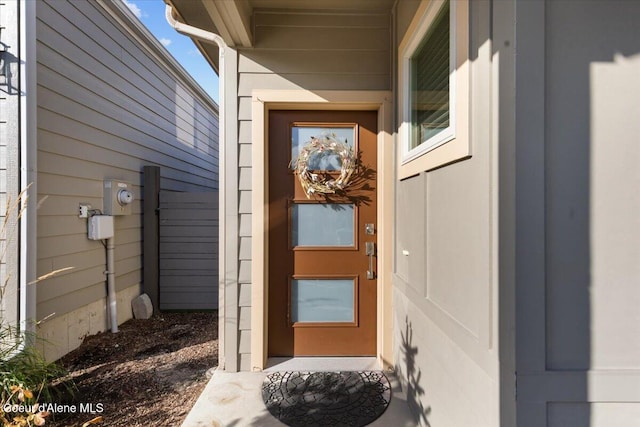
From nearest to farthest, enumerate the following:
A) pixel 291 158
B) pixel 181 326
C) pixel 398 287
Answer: pixel 398 287 < pixel 291 158 < pixel 181 326

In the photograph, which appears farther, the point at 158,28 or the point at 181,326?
the point at 158,28

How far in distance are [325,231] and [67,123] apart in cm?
246

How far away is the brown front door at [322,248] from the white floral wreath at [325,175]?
4cm

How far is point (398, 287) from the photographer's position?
2.21m

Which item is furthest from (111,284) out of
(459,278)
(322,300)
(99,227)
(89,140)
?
(459,278)

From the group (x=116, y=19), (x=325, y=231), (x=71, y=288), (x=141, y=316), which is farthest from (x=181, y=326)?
(x=116, y=19)

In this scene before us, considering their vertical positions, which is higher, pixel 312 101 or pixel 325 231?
pixel 312 101

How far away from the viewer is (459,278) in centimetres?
133

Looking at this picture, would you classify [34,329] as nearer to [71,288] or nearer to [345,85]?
[71,288]

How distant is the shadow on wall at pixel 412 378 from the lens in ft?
5.70

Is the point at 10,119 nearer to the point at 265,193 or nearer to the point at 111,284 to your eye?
the point at 111,284

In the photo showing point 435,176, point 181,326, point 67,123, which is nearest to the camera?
point 435,176

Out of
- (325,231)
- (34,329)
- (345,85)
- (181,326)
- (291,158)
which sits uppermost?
(345,85)

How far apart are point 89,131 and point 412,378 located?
137 inches
